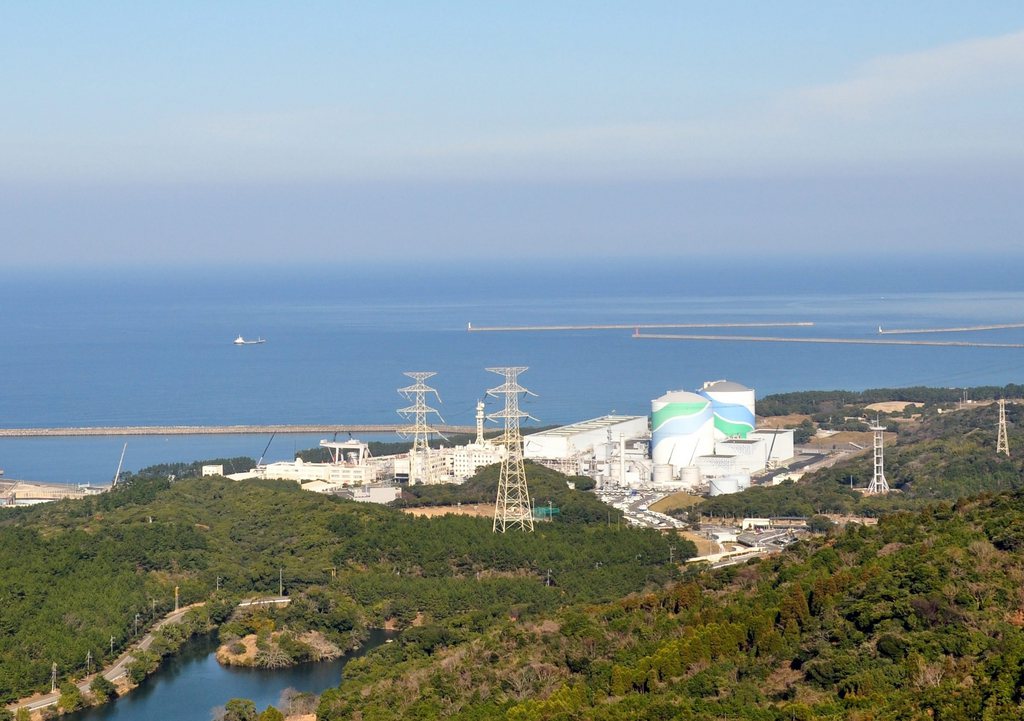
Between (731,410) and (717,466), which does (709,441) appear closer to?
(717,466)

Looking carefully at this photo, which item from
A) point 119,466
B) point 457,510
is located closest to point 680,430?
point 457,510

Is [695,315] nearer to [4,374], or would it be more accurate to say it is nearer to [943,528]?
[4,374]

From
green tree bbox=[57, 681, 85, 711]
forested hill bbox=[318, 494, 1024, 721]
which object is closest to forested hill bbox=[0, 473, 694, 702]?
green tree bbox=[57, 681, 85, 711]

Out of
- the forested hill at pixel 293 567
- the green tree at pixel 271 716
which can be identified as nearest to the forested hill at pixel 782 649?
the green tree at pixel 271 716

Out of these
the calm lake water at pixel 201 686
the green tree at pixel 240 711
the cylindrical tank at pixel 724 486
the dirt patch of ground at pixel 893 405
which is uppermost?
A: the dirt patch of ground at pixel 893 405

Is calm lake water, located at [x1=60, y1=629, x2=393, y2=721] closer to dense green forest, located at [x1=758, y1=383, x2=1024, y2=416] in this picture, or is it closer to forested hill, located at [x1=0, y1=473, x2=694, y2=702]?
forested hill, located at [x1=0, y1=473, x2=694, y2=702]

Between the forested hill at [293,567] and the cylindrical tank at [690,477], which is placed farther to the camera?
the cylindrical tank at [690,477]

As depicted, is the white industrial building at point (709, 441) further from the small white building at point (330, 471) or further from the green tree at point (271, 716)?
the green tree at point (271, 716)

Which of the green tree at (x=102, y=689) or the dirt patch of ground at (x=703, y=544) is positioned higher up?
the dirt patch of ground at (x=703, y=544)
